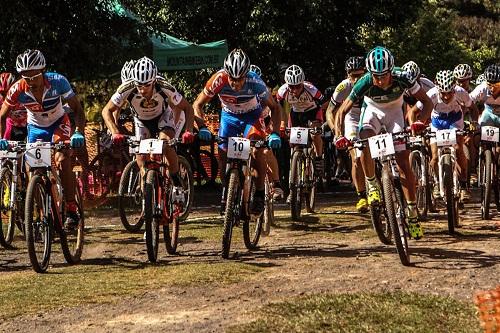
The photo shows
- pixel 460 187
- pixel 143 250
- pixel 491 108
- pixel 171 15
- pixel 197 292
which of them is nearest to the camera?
pixel 197 292

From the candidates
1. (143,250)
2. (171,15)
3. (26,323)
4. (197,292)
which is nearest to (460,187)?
(143,250)

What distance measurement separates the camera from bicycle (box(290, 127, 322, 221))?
11375 mm

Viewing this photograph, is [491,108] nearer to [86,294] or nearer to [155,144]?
[155,144]

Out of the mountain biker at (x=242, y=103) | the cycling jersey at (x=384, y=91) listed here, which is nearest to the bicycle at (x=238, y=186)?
the mountain biker at (x=242, y=103)

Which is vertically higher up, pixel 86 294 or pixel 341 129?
pixel 341 129

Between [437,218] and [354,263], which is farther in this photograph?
[437,218]

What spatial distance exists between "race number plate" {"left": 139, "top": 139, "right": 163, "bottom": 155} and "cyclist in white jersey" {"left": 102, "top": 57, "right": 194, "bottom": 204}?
0.25 meters

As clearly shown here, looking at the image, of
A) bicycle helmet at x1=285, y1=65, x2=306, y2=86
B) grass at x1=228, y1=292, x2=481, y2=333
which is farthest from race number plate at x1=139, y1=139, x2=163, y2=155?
bicycle helmet at x1=285, y1=65, x2=306, y2=86

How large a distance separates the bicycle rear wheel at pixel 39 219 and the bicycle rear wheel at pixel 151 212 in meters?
0.94

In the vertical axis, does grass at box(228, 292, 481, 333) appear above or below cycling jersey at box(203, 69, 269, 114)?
below

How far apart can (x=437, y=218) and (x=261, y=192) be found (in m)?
3.27

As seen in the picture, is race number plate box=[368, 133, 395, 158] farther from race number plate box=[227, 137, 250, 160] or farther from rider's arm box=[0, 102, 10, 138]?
rider's arm box=[0, 102, 10, 138]

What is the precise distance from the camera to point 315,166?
39.6ft

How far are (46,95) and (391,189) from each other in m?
3.83
